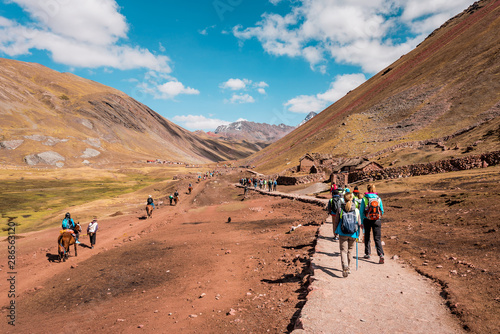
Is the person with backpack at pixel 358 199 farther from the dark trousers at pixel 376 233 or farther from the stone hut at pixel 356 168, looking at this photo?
the stone hut at pixel 356 168

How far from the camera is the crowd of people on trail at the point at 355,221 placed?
7473 mm

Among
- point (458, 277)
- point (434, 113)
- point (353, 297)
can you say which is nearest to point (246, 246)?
point (353, 297)

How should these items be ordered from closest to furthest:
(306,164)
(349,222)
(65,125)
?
(349,222) → (306,164) → (65,125)

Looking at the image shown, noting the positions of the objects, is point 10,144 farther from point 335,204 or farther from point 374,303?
point 374,303

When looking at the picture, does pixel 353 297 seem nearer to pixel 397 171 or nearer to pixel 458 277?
pixel 458 277

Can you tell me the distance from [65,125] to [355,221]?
525 feet

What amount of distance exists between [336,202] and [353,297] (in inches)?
147

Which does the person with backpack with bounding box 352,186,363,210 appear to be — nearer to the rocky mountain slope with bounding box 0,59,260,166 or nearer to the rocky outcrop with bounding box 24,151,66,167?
the rocky outcrop with bounding box 24,151,66,167

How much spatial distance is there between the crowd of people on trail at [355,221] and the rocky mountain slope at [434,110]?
29102mm

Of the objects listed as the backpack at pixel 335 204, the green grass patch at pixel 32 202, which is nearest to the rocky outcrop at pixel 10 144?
the green grass patch at pixel 32 202

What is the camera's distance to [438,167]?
28.0m

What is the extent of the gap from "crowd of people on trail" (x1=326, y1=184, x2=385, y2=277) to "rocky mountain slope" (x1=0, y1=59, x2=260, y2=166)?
392ft

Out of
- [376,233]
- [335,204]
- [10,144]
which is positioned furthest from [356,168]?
[10,144]

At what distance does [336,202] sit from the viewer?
31.2 feet
